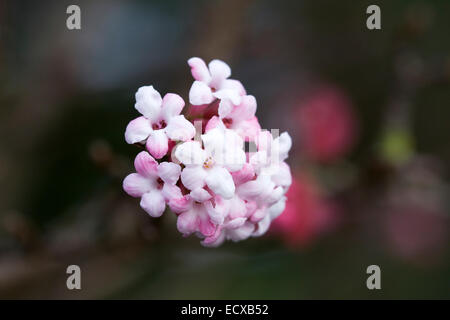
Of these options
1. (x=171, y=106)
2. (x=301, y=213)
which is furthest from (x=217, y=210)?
(x=301, y=213)

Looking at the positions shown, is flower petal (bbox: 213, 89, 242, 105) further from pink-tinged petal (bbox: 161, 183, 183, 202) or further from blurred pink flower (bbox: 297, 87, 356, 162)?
blurred pink flower (bbox: 297, 87, 356, 162)

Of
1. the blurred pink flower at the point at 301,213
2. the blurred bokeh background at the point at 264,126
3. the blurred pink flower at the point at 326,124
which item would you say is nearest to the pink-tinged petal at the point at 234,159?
the blurred bokeh background at the point at 264,126

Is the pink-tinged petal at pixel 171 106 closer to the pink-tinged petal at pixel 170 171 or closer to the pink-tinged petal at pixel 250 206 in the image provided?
the pink-tinged petal at pixel 170 171

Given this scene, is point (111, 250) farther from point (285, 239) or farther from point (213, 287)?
point (213, 287)

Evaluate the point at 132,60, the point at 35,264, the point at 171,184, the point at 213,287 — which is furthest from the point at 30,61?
the point at 171,184

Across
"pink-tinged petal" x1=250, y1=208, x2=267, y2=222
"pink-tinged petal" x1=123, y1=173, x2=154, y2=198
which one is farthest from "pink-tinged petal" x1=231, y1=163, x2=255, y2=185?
"pink-tinged petal" x1=123, y1=173, x2=154, y2=198

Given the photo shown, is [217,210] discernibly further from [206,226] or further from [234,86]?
[234,86]
